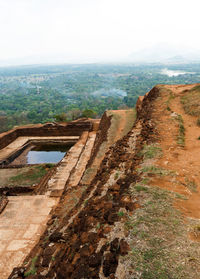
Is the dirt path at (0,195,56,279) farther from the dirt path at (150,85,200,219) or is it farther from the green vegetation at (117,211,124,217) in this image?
the dirt path at (150,85,200,219)

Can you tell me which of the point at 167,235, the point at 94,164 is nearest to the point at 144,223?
the point at 167,235

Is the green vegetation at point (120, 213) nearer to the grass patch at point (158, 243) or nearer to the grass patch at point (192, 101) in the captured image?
the grass patch at point (158, 243)

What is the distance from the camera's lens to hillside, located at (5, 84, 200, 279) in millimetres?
Answer: 2395

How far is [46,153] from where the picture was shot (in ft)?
49.4

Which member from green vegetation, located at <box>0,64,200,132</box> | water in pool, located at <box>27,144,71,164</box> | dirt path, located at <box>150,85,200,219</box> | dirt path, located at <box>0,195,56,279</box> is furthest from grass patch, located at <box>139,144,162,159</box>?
green vegetation, located at <box>0,64,200,132</box>

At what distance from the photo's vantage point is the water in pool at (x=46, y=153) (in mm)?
13789

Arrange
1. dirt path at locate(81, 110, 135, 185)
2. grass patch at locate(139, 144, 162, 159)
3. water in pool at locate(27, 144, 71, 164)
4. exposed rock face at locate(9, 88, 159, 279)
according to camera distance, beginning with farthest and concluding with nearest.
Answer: water in pool at locate(27, 144, 71, 164) → dirt path at locate(81, 110, 135, 185) → grass patch at locate(139, 144, 162, 159) → exposed rock face at locate(9, 88, 159, 279)

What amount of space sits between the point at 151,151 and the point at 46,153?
445 inches

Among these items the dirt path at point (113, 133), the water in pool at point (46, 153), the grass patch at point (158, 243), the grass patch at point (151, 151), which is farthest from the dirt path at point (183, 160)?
the water in pool at point (46, 153)

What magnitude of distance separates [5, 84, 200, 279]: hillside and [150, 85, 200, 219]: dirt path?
0.07ft

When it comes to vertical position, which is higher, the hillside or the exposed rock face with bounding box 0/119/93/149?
the hillside

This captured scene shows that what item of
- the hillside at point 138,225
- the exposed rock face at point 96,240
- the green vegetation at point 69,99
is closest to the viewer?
the hillside at point 138,225

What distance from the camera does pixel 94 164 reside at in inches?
320

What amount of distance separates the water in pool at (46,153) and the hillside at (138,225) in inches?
316
